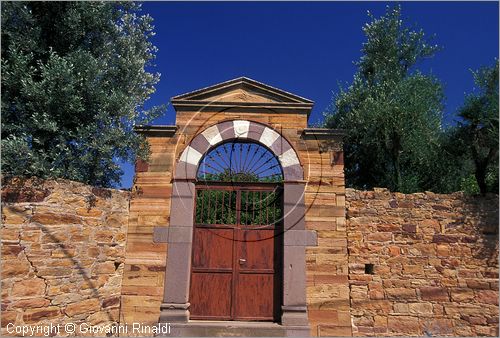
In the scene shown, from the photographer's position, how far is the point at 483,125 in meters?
6.59

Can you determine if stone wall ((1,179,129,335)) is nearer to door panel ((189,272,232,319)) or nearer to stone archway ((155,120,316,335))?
stone archway ((155,120,316,335))

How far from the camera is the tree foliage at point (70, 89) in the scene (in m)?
5.30

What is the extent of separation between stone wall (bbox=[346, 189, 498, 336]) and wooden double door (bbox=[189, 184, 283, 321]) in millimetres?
1314

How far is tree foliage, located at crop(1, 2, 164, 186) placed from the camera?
5.30 m

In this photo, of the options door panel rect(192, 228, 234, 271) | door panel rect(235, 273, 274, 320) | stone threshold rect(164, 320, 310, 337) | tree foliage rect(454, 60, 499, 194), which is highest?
tree foliage rect(454, 60, 499, 194)

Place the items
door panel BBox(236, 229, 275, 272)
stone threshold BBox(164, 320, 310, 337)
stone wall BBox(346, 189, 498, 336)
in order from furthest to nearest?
door panel BBox(236, 229, 275, 272) → stone wall BBox(346, 189, 498, 336) → stone threshold BBox(164, 320, 310, 337)

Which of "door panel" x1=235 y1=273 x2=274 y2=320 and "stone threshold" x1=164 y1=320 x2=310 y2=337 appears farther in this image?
"door panel" x1=235 y1=273 x2=274 y2=320

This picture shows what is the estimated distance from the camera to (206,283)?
20.8 feet

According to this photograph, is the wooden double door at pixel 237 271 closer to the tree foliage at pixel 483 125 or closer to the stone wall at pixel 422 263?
the stone wall at pixel 422 263

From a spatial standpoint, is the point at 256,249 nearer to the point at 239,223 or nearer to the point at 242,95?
the point at 239,223

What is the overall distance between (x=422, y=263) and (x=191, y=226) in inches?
155

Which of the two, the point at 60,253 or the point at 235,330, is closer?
the point at 60,253

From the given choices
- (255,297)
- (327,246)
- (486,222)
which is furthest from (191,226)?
(486,222)

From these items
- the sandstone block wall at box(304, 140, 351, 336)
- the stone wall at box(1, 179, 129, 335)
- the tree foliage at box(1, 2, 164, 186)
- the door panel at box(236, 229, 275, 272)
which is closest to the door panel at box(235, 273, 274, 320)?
the door panel at box(236, 229, 275, 272)
